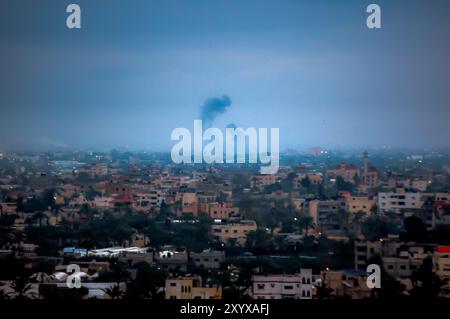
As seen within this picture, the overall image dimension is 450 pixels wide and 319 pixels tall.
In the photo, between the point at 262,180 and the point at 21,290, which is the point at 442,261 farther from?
the point at 21,290

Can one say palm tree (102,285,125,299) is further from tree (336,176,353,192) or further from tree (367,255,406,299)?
tree (336,176,353,192)

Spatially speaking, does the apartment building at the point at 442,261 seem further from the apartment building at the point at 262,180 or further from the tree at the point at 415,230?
the apartment building at the point at 262,180

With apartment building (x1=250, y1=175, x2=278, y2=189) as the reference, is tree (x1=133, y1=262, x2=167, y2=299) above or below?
below

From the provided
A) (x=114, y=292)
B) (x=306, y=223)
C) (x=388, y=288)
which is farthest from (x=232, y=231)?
(x=388, y=288)

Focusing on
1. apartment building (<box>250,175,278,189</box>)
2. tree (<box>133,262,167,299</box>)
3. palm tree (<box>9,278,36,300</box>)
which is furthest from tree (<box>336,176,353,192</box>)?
palm tree (<box>9,278,36,300</box>)

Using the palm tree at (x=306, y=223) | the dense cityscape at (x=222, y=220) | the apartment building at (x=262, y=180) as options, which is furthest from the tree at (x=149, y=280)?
the palm tree at (x=306, y=223)
